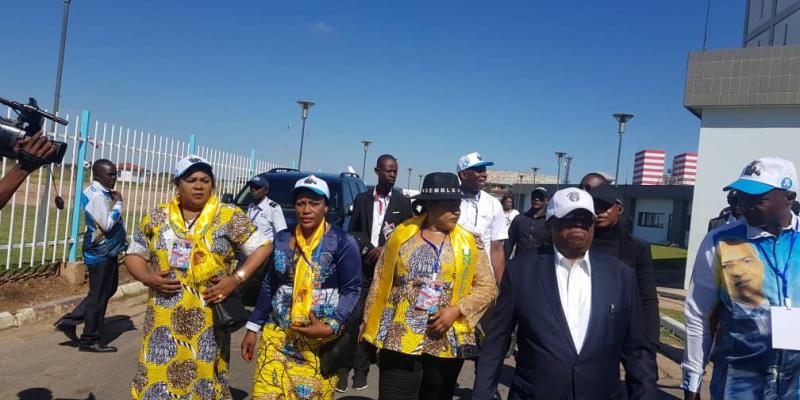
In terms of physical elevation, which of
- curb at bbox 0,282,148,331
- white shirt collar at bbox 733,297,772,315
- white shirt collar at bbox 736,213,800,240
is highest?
white shirt collar at bbox 736,213,800,240

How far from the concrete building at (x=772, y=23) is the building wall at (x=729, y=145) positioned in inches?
655

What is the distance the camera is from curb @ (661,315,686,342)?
894 cm

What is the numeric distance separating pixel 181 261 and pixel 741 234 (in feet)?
9.42

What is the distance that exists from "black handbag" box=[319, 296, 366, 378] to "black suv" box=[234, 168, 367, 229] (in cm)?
529

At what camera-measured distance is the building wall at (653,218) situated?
125 feet

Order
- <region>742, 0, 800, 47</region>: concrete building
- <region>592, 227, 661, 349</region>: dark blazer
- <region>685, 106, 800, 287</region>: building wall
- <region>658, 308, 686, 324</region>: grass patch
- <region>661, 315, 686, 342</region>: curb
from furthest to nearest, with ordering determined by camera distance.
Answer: <region>742, 0, 800, 47</region>: concrete building → <region>685, 106, 800, 287</region>: building wall → <region>658, 308, 686, 324</region>: grass patch → <region>661, 315, 686, 342</region>: curb → <region>592, 227, 661, 349</region>: dark blazer

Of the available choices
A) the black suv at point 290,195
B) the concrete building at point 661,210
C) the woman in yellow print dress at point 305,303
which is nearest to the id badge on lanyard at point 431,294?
the woman in yellow print dress at point 305,303

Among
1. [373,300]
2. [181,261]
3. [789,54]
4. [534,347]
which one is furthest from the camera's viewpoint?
[789,54]

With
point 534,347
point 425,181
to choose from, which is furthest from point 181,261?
point 534,347

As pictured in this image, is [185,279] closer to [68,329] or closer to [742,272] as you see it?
[742,272]

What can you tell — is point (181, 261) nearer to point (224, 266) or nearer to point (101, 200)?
point (224, 266)

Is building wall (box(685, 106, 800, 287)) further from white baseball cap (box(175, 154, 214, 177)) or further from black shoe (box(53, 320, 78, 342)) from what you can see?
white baseball cap (box(175, 154, 214, 177))

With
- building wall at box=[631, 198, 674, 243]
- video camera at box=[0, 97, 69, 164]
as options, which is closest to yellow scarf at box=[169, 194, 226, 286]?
video camera at box=[0, 97, 69, 164]

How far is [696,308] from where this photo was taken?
3.02 meters
